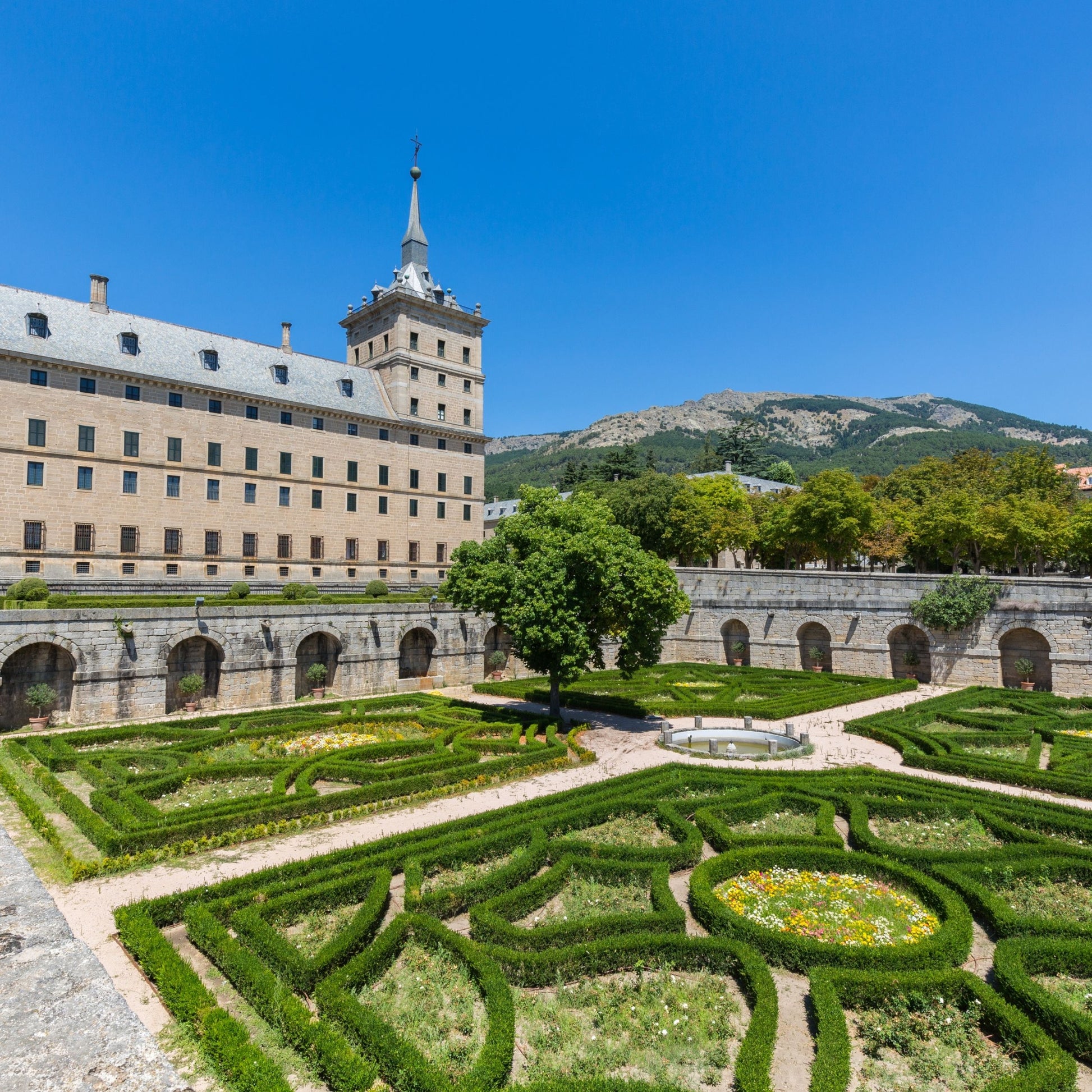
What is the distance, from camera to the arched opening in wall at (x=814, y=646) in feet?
147

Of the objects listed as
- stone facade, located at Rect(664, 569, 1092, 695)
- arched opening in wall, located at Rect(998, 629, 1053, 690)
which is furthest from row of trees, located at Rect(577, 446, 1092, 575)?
arched opening in wall, located at Rect(998, 629, 1053, 690)

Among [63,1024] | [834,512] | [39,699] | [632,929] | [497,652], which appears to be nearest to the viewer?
[63,1024]

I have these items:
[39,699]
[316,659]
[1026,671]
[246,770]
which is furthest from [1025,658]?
[39,699]

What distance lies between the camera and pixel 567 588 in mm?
26984

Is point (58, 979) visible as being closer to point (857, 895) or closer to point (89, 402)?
point (857, 895)

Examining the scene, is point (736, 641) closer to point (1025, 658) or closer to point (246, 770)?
point (1025, 658)

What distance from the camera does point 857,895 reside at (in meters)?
14.0

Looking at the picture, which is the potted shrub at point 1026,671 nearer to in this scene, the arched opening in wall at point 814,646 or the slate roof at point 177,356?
the arched opening in wall at point 814,646

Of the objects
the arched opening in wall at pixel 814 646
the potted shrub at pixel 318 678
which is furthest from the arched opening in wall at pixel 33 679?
the arched opening in wall at pixel 814 646

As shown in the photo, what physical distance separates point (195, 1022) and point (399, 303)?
5481 cm

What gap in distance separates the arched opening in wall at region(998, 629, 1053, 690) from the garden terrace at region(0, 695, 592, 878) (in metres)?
28.2

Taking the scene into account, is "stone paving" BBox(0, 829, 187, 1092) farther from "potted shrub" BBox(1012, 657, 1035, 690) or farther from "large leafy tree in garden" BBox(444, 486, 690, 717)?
"potted shrub" BBox(1012, 657, 1035, 690)

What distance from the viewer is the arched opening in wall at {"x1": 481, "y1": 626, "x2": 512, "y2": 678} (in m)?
42.2

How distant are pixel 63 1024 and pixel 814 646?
43.9m
